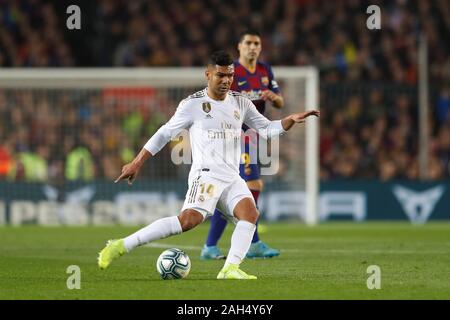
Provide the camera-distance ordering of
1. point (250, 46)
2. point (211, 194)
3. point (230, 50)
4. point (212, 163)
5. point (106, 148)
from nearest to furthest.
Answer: point (211, 194) → point (212, 163) → point (250, 46) → point (106, 148) → point (230, 50)

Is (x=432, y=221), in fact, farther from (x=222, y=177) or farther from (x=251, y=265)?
(x=222, y=177)

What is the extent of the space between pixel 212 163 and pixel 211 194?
28 cm

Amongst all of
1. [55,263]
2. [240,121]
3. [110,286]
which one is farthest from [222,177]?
[55,263]

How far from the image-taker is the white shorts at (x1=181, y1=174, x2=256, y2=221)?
9.39m

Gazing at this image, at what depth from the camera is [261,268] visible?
10.4m

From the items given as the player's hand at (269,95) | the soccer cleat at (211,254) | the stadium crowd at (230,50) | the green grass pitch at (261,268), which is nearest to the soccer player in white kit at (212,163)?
the green grass pitch at (261,268)

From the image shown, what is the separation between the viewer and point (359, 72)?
78.7ft

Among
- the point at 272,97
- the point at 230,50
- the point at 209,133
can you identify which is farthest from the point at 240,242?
the point at 230,50

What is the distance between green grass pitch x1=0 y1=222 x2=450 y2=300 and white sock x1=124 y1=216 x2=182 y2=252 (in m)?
0.31

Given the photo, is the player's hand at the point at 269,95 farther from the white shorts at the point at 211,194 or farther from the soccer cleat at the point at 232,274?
the soccer cleat at the point at 232,274

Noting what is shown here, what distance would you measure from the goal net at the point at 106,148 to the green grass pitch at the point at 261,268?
252 centimetres

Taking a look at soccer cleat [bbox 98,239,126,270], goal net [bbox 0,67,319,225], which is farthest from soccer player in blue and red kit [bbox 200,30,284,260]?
goal net [bbox 0,67,319,225]

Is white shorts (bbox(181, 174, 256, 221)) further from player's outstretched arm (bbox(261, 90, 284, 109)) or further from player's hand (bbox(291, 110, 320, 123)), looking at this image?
player's outstretched arm (bbox(261, 90, 284, 109))

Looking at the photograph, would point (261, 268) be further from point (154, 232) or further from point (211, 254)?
point (154, 232)
